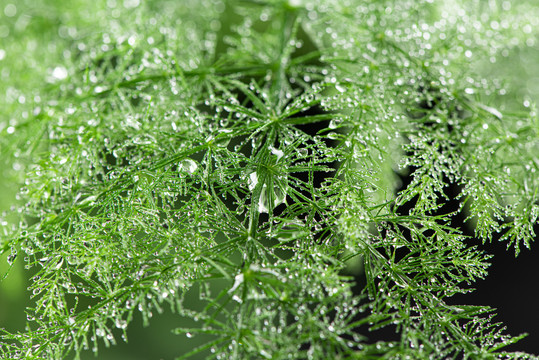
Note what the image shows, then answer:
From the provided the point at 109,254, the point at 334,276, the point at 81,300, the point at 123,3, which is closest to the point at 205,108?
the point at 123,3

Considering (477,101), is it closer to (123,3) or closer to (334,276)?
(334,276)

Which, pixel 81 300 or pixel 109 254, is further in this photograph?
pixel 81 300

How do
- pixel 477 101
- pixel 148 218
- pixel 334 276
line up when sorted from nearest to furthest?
pixel 334 276
pixel 148 218
pixel 477 101

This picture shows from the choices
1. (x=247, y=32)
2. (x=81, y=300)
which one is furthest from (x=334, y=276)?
(x=81, y=300)

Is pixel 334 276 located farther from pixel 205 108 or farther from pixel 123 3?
pixel 205 108

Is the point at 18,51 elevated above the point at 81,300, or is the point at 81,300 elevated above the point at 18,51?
the point at 18,51

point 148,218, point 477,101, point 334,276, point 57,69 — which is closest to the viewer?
point 334,276

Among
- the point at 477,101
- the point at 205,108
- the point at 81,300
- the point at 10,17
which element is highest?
the point at 10,17
